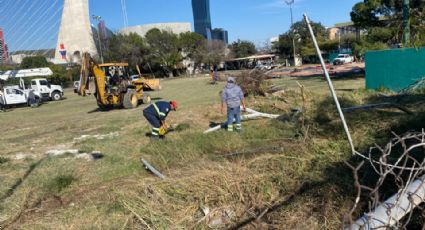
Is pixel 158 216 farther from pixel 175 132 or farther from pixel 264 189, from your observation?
pixel 175 132

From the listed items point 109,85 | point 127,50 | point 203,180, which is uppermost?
point 127,50

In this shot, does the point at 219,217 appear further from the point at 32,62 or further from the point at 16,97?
the point at 32,62

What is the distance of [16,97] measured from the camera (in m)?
26.5

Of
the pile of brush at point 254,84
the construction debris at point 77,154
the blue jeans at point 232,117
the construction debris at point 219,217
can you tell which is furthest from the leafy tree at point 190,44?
the construction debris at point 219,217

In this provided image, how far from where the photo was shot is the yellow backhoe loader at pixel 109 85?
16844mm

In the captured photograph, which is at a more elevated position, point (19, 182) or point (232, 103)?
point (232, 103)

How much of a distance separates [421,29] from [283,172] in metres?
2.51

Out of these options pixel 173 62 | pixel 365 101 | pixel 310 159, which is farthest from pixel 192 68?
pixel 310 159

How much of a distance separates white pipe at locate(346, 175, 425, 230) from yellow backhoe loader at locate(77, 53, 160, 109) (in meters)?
16.1

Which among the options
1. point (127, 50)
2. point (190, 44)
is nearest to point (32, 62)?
point (127, 50)

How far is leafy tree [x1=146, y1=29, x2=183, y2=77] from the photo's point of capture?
61906mm

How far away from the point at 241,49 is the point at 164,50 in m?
26.3

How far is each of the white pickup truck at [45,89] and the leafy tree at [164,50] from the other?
30541 mm

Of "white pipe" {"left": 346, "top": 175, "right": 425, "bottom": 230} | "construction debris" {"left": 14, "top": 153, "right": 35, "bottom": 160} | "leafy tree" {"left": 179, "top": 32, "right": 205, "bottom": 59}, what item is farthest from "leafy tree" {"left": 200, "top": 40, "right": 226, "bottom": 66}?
"white pipe" {"left": 346, "top": 175, "right": 425, "bottom": 230}
